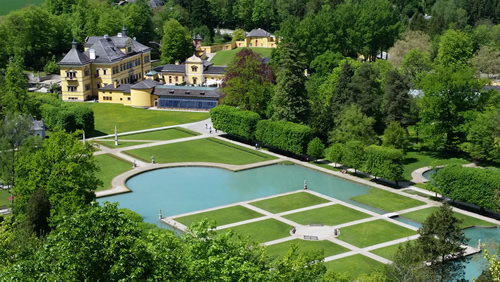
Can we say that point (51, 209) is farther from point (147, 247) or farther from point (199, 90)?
point (199, 90)

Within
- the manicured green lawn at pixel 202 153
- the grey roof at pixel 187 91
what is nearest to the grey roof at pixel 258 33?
the grey roof at pixel 187 91

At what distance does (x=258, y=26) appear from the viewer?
5915 inches

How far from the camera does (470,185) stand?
5978 cm

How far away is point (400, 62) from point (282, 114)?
30910mm

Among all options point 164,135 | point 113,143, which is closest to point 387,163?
point 164,135

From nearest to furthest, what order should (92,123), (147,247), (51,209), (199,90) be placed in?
(147,247), (51,209), (92,123), (199,90)

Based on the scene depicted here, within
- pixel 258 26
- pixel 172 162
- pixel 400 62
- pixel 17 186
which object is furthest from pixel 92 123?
pixel 258 26

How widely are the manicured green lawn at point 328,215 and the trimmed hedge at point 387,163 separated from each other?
7246 millimetres

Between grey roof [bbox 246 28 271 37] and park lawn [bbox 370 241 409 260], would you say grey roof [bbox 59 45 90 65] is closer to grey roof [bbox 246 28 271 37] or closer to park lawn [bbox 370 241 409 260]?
grey roof [bbox 246 28 271 37]

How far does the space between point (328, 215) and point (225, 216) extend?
A: 830 centimetres

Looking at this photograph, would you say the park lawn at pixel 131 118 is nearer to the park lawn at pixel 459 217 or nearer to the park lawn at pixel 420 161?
the park lawn at pixel 420 161

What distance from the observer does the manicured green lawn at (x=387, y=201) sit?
2422 inches

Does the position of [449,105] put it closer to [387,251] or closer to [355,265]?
[387,251]

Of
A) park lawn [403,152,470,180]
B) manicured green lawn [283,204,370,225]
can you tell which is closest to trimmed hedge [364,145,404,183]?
park lawn [403,152,470,180]
